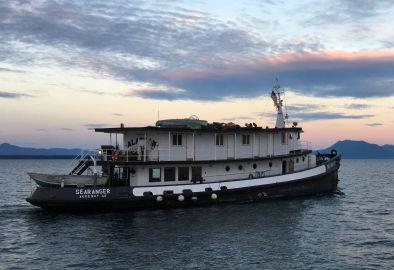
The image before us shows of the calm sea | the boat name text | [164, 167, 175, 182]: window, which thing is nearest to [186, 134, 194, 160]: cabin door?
[164, 167, 175, 182]: window

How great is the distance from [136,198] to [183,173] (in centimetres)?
442

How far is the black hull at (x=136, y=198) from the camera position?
95.5 feet

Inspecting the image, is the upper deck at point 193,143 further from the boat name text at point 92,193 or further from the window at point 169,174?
the boat name text at point 92,193

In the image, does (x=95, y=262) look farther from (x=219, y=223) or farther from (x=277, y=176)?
(x=277, y=176)

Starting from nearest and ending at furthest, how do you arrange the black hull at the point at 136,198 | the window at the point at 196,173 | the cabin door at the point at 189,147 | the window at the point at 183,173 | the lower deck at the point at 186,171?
the black hull at the point at 136,198
the lower deck at the point at 186,171
the window at the point at 183,173
the window at the point at 196,173
the cabin door at the point at 189,147

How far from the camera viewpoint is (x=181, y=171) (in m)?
32.9

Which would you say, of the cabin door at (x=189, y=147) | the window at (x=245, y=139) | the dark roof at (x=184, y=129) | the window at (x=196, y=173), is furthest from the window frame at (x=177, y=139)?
the window at (x=245, y=139)

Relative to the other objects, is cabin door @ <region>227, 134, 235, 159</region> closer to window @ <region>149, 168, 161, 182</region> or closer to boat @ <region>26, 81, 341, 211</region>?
→ boat @ <region>26, 81, 341, 211</region>

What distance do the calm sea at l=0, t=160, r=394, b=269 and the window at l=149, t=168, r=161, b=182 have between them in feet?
8.44

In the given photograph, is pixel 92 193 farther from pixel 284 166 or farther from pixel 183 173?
pixel 284 166

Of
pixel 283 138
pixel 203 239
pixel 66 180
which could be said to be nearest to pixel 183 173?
pixel 66 180

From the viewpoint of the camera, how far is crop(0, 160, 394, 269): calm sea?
65.9 ft

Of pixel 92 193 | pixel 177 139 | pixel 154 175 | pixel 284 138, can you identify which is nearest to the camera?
pixel 92 193

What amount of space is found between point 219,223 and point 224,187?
5.87 meters
